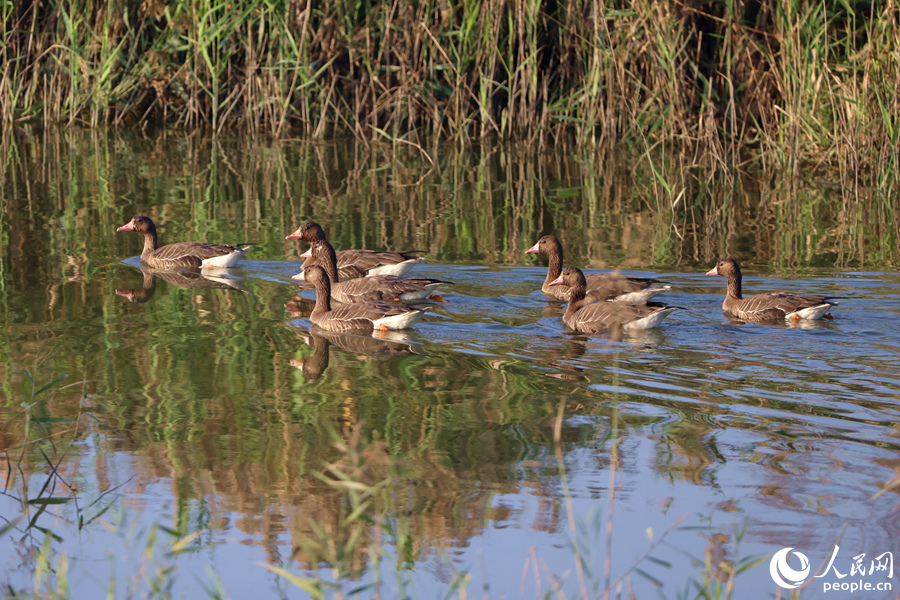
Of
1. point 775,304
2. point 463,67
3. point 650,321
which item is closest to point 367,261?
point 650,321

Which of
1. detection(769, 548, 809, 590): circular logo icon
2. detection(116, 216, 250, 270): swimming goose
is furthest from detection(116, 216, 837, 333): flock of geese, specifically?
detection(769, 548, 809, 590): circular logo icon

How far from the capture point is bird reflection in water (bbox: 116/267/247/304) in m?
10.5

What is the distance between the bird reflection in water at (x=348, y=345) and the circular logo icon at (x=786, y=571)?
12.5 ft

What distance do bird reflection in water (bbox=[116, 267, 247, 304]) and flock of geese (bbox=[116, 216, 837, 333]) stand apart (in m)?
0.09

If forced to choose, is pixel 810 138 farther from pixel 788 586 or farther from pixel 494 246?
pixel 788 586

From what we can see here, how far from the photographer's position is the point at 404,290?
33.7 ft

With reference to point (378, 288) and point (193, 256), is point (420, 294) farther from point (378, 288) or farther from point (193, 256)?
point (193, 256)

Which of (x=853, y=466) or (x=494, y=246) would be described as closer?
(x=853, y=466)

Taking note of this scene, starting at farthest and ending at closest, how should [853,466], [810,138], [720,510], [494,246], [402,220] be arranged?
[810,138]
[402,220]
[494,246]
[853,466]
[720,510]

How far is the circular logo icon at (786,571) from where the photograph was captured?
4910 mm

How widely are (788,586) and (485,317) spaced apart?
5044 millimetres

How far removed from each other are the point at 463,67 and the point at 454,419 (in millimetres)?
11826

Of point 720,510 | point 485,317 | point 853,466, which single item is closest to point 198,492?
point 720,510

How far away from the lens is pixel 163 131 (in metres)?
20.9
